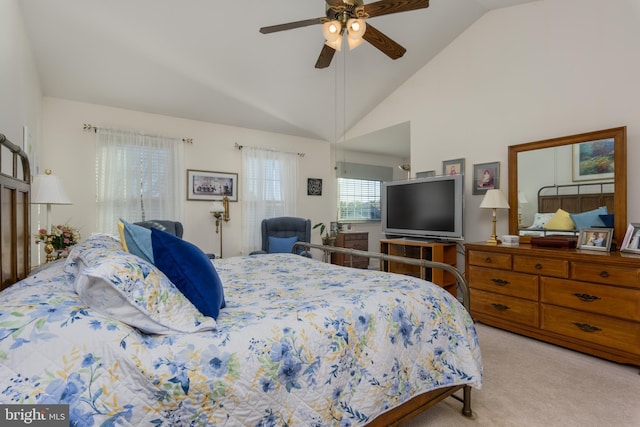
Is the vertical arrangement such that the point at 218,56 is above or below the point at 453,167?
above

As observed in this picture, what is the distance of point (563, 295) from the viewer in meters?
2.46

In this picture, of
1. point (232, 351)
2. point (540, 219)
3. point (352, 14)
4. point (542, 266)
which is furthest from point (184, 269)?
point (540, 219)

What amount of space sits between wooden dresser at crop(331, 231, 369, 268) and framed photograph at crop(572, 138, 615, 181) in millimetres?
3160

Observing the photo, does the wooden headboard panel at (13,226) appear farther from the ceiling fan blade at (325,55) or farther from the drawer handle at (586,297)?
the drawer handle at (586,297)

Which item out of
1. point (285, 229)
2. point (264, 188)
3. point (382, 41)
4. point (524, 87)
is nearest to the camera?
point (382, 41)

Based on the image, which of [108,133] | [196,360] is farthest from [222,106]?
[196,360]

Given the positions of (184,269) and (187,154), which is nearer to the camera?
(184,269)

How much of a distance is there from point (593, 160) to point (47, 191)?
4.31 metres

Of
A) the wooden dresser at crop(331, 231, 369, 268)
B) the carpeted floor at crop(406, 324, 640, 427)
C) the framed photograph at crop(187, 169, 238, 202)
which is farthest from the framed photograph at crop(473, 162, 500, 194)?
the framed photograph at crop(187, 169, 238, 202)

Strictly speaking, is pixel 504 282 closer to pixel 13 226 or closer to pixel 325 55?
pixel 325 55

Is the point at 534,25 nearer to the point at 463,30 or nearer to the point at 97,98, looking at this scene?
the point at 463,30

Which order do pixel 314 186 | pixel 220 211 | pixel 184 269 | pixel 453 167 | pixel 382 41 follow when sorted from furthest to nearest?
pixel 314 186 < pixel 220 211 < pixel 453 167 < pixel 382 41 < pixel 184 269

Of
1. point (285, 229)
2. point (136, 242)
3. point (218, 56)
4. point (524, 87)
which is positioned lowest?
point (285, 229)

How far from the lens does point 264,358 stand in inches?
39.9
